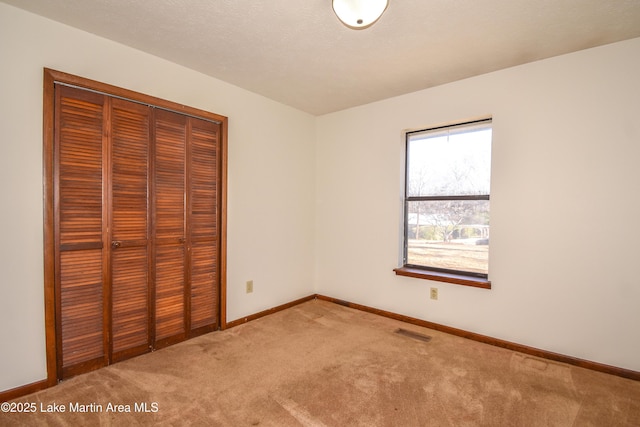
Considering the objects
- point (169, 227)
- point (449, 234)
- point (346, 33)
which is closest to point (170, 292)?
point (169, 227)

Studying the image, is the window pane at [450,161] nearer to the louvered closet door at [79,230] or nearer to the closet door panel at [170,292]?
the closet door panel at [170,292]

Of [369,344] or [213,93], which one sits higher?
[213,93]

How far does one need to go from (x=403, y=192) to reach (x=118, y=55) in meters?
2.87

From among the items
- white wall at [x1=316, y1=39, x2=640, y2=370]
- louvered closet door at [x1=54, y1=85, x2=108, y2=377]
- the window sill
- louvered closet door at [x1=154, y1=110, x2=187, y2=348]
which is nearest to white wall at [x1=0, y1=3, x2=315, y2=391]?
louvered closet door at [x1=54, y1=85, x2=108, y2=377]

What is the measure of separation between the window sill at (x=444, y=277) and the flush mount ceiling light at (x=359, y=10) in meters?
2.32

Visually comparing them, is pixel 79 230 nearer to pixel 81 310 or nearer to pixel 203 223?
pixel 81 310

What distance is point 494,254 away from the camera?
106 inches

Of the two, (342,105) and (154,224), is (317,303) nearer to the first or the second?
(154,224)

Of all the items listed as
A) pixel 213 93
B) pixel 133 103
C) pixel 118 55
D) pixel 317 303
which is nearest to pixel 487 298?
pixel 317 303

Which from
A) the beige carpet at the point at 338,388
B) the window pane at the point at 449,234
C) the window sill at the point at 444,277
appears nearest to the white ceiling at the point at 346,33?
the window pane at the point at 449,234

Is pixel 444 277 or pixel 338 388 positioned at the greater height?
pixel 444 277

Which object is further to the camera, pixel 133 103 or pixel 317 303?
pixel 317 303

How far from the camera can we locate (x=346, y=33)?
2.10m

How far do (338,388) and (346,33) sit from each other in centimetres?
246
